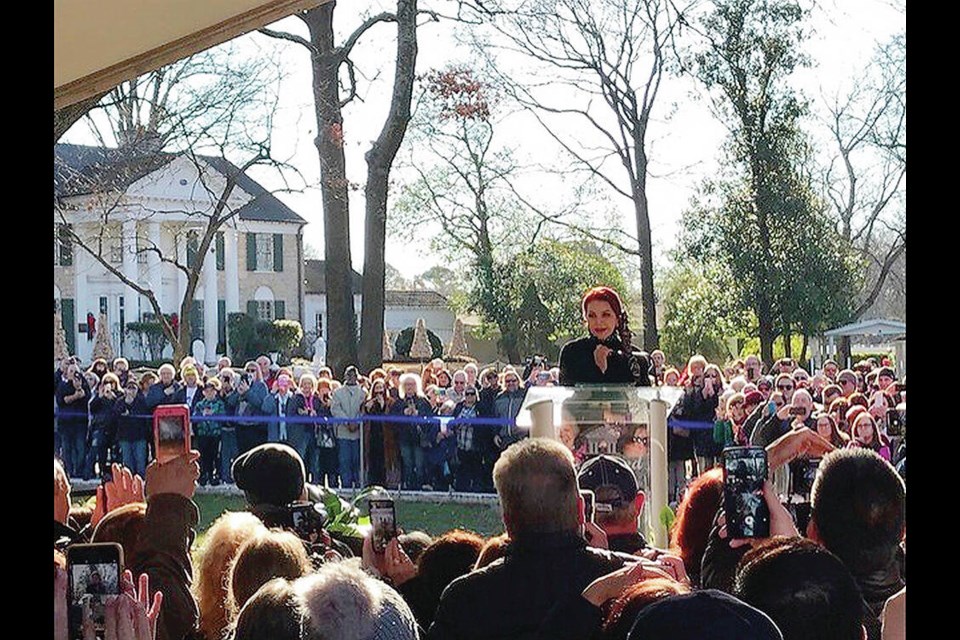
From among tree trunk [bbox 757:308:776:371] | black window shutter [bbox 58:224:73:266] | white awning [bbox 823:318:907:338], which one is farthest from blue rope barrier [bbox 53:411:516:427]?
white awning [bbox 823:318:907:338]

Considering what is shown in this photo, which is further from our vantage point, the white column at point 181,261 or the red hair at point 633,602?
the white column at point 181,261

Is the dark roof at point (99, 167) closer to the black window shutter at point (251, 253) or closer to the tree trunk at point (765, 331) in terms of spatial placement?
the black window shutter at point (251, 253)

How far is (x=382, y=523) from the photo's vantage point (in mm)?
3039

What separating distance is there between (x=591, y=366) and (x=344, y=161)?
12.2 m

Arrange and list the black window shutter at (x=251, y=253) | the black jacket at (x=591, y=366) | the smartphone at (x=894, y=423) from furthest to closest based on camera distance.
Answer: the black window shutter at (x=251, y=253), the smartphone at (x=894, y=423), the black jacket at (x=591, y=366)

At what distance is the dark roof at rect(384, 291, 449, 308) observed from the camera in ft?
71.2

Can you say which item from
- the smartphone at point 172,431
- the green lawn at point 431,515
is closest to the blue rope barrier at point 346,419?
the green lawn at point 431,515

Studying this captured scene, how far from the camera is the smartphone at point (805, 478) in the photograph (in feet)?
10.5

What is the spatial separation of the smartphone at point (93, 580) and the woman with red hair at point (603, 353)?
3217mm

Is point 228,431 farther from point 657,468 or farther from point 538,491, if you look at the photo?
point 538,491

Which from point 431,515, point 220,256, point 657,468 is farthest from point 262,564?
point 220,256

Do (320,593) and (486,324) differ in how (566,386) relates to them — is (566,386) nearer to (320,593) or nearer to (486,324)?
(320,593)
